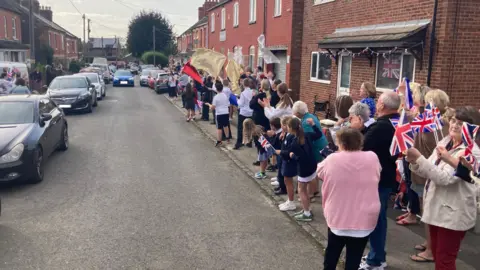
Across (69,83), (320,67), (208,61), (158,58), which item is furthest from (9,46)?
(158,58)

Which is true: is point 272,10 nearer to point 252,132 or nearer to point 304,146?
point 252,132

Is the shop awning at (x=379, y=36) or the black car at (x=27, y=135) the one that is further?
the shop awning at (x=379, y=36)

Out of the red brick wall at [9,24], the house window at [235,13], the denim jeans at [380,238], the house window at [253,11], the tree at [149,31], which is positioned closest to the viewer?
the denim jeans at [380,238]

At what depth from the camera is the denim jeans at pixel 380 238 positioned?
4957mm

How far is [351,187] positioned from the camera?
4031mm

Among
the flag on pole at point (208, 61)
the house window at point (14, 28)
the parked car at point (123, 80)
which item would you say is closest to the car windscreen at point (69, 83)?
the flag on pole at point (208, 61)

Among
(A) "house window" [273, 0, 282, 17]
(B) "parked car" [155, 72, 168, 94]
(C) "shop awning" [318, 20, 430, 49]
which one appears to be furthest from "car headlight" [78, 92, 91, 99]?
(B) "parked car" [155, 72, 168, 94]

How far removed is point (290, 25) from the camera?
1783 centimetres

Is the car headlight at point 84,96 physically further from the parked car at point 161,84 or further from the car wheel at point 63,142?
the parked car at point 161,84

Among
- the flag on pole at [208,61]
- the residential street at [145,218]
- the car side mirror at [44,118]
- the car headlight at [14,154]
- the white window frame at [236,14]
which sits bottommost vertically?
the residential street at [145,218]

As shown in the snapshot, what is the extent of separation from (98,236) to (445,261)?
13.7 ft

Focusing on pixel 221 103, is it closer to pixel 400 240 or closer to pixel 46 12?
pixel 400 240

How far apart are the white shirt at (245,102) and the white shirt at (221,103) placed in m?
1.02

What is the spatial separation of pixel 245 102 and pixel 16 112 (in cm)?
513
